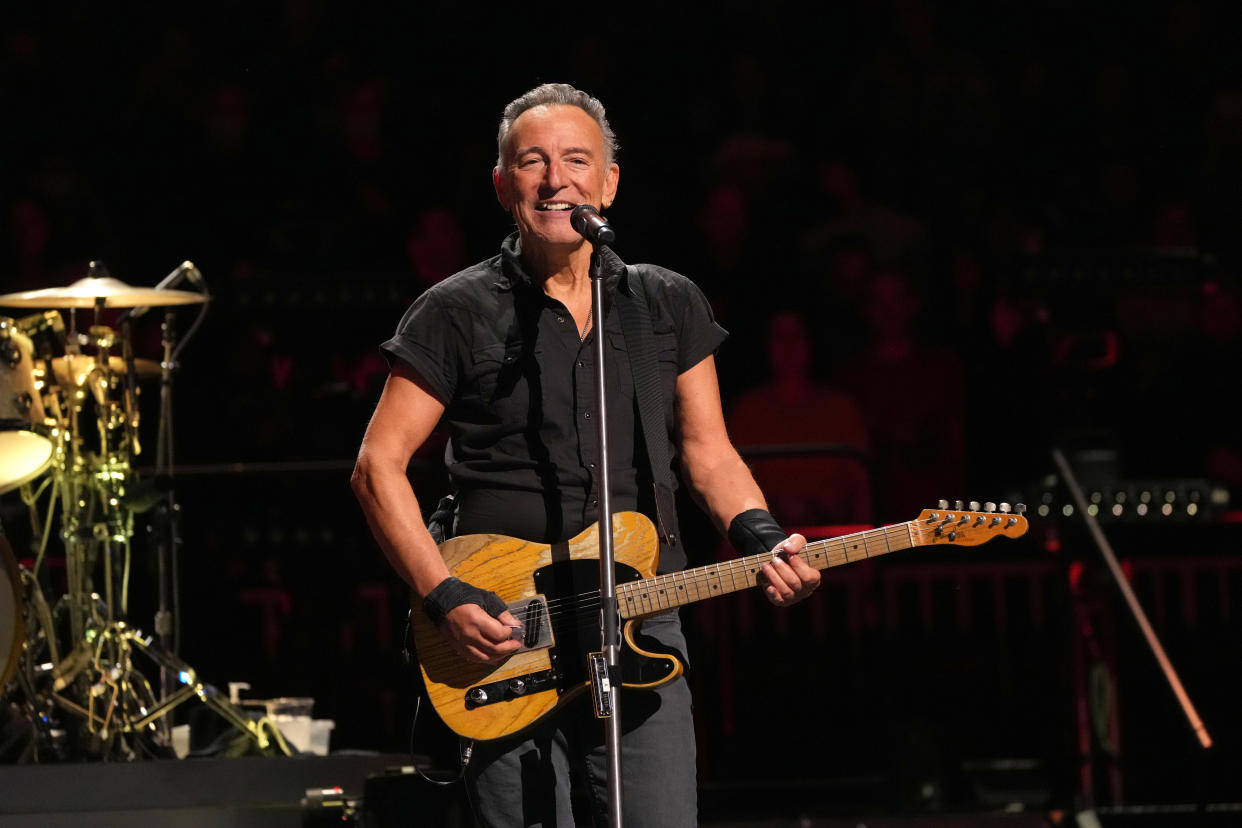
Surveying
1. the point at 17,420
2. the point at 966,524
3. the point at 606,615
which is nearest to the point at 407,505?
the point at 606,615

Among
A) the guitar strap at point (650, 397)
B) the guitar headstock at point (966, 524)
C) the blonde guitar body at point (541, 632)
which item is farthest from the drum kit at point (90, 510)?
the guitar headstock at point (966, 524)

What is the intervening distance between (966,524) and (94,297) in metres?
3.72

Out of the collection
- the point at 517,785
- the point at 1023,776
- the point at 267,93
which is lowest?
the point at 1023,776

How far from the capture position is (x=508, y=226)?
24.8 feet

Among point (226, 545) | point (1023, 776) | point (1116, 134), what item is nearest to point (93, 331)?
point (226, 545)

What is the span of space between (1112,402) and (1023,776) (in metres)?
1.88

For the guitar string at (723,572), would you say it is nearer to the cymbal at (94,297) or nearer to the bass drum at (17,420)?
the bass drum at (17,420)

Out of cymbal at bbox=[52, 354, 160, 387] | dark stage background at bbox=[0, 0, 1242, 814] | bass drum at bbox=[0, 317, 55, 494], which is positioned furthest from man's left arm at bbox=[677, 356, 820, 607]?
cymbal at bbox=[52, 354, 160, 387]

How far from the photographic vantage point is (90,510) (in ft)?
19.4

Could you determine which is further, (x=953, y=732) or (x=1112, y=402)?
(x=1112, y=402)

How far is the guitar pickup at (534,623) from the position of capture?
296 centimetres

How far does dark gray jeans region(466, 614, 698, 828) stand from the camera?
2840 mm

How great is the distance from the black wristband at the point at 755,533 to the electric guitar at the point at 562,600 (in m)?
0.04

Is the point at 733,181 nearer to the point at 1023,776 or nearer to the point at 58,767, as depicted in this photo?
the point at 1023,776
